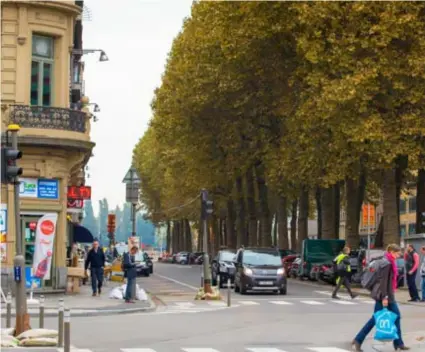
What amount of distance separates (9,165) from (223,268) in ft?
85.1

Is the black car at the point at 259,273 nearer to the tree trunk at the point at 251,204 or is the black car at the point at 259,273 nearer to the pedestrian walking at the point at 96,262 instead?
the pedestrian walking at the point at 96,262

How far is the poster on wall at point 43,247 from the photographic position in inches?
1223

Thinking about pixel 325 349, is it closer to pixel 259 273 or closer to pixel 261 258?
pixel 259 273

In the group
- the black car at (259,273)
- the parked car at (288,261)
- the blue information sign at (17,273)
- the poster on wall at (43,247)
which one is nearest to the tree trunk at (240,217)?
the parked car at (288,261)

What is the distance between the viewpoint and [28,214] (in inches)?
1337

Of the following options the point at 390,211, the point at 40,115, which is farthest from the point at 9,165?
the point at 390,211

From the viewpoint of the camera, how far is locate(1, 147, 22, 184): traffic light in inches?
752

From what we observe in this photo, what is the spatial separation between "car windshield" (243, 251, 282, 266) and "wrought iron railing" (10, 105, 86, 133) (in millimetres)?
8724

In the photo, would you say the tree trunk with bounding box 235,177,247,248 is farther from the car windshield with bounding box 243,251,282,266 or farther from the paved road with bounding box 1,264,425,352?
the paved road with bounding box 1,264,425,352

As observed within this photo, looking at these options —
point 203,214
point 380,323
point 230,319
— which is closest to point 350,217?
point 203,214

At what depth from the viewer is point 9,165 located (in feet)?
63.5

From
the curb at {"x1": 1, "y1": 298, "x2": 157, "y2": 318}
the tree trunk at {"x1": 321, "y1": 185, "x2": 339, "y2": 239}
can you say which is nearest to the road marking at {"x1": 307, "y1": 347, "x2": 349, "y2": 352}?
the curb at {"x1": 1, "y1": 298, "x2": 157, "y2": 318}

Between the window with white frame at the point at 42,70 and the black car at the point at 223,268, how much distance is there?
41.0ft

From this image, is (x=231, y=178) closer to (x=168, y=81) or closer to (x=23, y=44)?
(x=168, y=81)
